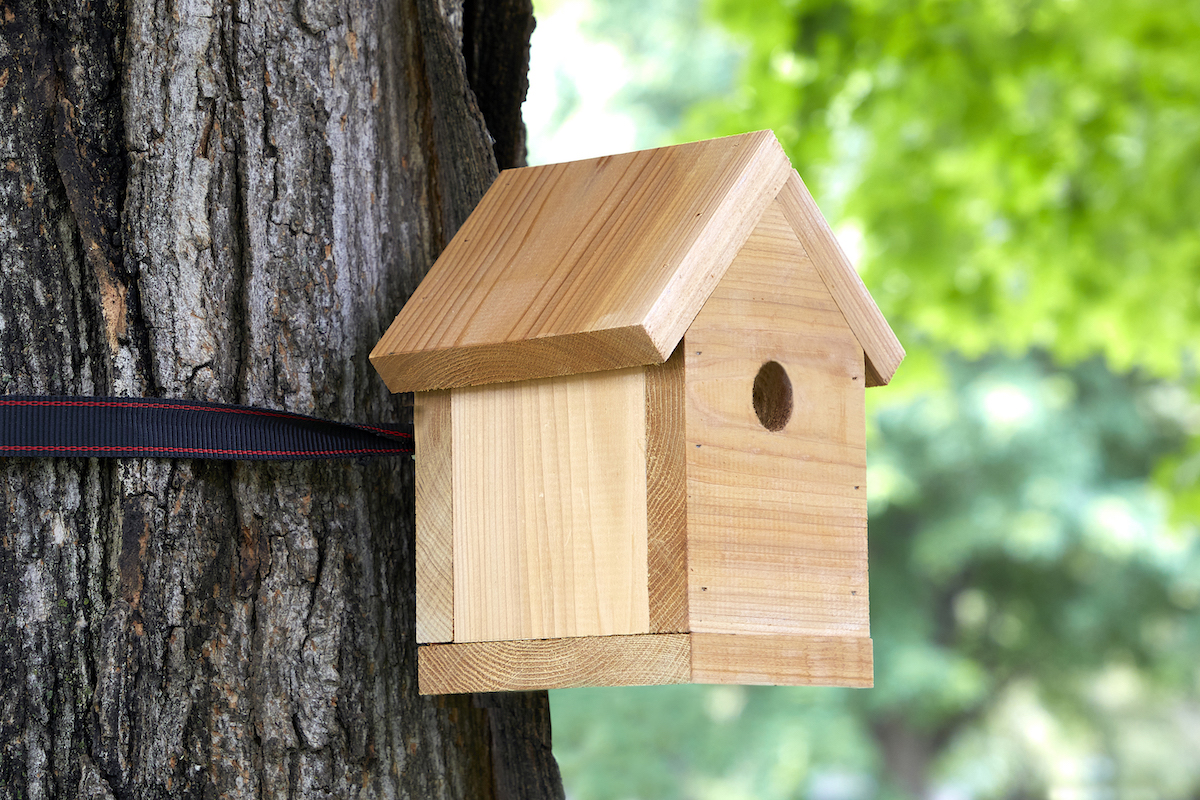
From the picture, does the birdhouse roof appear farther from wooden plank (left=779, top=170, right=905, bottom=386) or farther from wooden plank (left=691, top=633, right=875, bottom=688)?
wooden plank (left=691, top=633, right=875, bottom=688)

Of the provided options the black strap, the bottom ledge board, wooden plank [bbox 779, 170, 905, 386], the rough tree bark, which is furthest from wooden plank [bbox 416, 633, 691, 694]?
wooden plank [bbox 779, 170, 905, 386]

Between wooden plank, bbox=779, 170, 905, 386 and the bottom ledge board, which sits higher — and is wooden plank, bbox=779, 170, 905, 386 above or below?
above

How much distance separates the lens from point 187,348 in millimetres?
1346

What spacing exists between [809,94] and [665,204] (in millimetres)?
2900

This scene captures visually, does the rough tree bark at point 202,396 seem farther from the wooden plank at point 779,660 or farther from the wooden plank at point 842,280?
the wooden plank at point 842,280

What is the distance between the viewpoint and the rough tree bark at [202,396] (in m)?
1.28

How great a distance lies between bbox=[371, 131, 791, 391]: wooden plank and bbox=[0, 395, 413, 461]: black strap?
12cm

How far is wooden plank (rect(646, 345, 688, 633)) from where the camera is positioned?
1240 millimetres

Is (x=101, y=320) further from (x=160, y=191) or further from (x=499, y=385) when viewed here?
(x=499, y=385)

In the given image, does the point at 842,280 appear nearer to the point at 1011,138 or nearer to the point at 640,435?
the point at 640,435

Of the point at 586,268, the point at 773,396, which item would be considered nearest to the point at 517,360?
the point at 586,268

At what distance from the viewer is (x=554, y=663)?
50.4 inches

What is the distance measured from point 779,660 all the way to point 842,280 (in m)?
0.48

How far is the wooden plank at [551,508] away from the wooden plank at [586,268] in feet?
0.13
